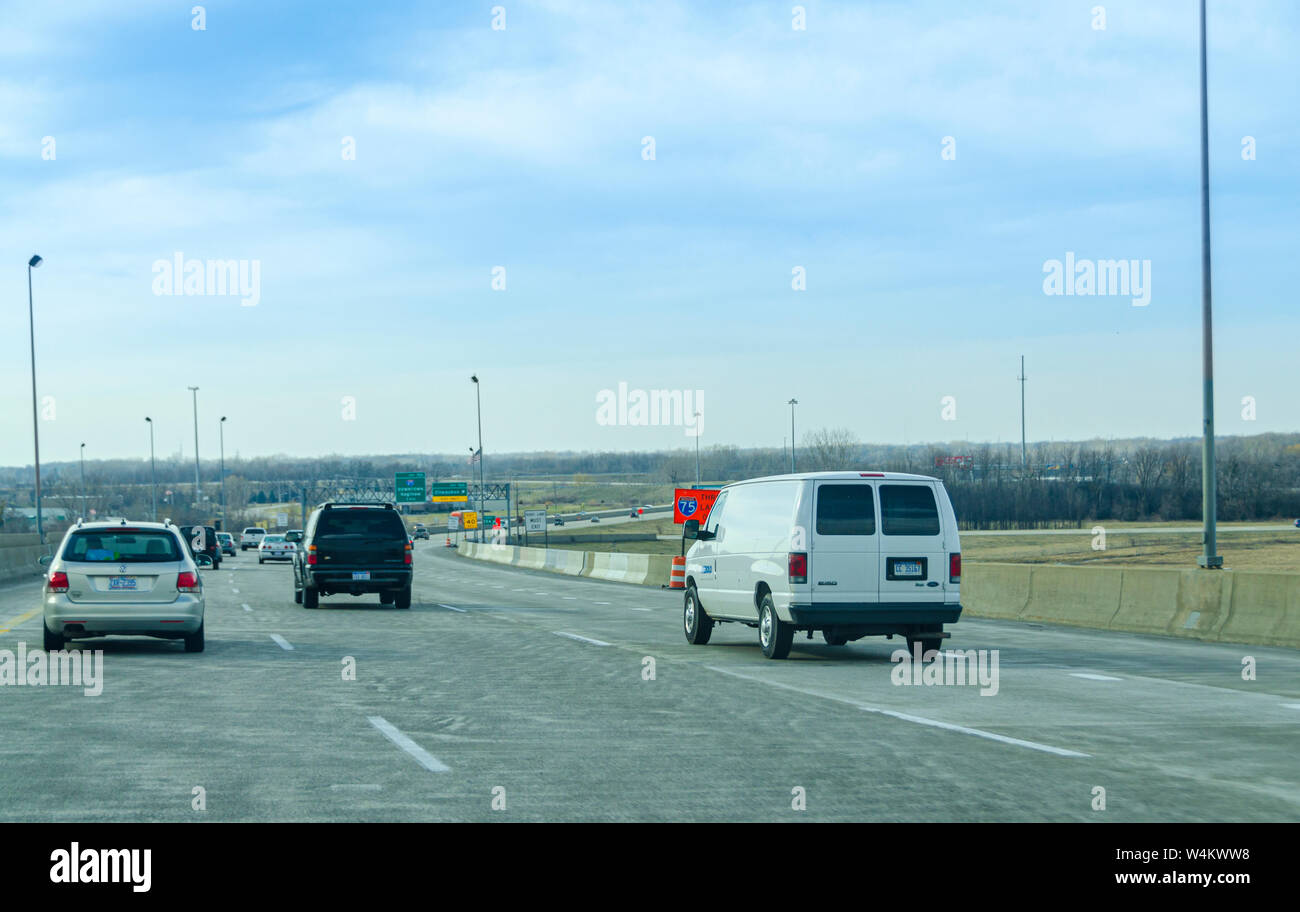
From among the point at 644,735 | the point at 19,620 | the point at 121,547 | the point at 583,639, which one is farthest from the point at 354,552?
the point at 644,735

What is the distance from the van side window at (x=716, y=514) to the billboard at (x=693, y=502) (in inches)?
591

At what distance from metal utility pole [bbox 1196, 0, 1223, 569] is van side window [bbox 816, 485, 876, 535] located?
25.8 feet

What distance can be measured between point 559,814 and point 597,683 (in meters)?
6.81

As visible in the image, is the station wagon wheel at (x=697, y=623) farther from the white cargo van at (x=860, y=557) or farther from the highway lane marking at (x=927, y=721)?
the highway lane marking at (x=927, y=721)

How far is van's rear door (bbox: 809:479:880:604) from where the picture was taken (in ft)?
52.1

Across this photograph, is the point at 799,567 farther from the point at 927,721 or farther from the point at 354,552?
the point at 354,552

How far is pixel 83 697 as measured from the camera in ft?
42.6

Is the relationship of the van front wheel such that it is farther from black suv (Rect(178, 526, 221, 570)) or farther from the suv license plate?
black suv (Rect(178, 526, 221, 570))

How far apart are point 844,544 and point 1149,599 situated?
7476mm

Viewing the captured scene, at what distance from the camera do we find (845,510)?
16062 millimetres

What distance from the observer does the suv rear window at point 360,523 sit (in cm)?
2789

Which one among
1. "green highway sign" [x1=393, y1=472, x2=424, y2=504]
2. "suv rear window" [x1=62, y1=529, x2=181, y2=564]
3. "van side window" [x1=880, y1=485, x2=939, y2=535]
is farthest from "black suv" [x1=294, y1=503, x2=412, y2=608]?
"green highway sign" [x1=393, y1=472, x2=424, y2=504]
